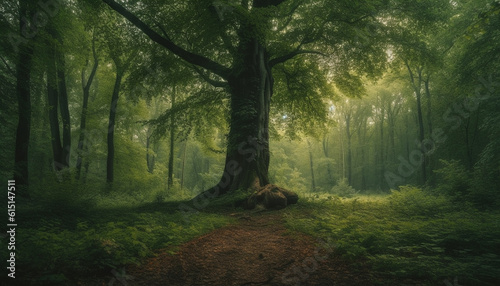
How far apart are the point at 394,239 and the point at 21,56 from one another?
456 inches

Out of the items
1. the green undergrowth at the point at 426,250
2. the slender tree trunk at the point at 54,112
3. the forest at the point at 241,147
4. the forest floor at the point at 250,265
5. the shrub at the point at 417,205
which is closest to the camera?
the green undergrowth at the point at 426,250

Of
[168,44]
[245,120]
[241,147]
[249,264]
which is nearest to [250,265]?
[249,264]

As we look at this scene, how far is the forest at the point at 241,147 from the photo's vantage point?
292 centimetres

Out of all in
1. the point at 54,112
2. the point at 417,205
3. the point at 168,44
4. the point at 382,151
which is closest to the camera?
the point at 417,205

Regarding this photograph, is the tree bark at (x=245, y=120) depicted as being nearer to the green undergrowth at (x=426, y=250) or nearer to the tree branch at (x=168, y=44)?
the tree branch at (x=168, y=44)

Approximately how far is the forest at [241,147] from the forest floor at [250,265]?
3 cm

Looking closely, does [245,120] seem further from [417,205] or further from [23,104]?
[23,104]

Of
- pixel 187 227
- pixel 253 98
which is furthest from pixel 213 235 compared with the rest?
pixel 253 98

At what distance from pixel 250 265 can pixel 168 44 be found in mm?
7729

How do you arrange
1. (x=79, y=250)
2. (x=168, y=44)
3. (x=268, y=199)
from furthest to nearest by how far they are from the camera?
(x=168, y=44), (x=268, y=199), (x=79, y=250)

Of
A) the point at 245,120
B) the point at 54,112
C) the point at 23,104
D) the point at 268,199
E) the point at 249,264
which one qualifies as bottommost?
the point at 249,264

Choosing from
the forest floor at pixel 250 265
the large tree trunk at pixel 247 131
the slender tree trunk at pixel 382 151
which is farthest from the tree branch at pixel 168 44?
the slender tree trunk at pixel 382 151

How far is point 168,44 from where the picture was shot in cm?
827

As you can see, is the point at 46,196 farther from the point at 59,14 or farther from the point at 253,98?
the point at 59,14
